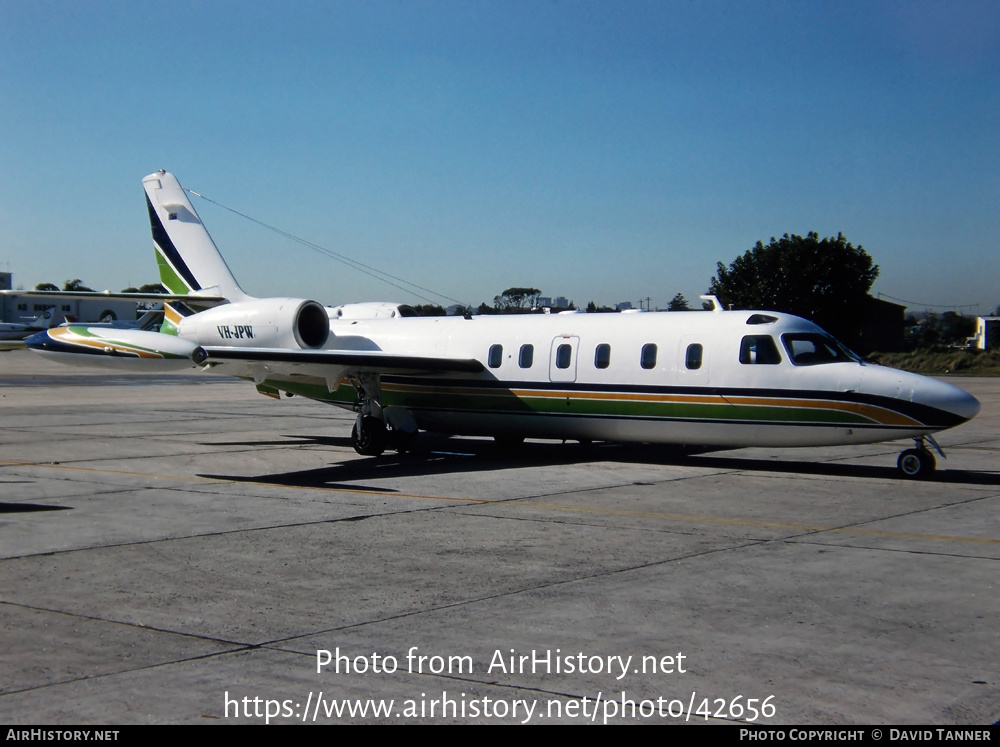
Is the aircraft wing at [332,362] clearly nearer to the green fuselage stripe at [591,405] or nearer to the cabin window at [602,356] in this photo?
the green fuselage stripe at [591,405]

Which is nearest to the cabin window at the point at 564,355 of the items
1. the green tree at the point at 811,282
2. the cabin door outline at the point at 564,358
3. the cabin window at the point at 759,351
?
the cabin door outline at the point at 564,358

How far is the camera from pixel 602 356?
696 inches

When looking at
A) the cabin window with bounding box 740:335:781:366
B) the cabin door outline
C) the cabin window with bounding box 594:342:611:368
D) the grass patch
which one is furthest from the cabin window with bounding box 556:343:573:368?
the grass patch

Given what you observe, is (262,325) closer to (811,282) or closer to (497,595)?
(497,595)

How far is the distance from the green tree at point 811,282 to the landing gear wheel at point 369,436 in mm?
61352

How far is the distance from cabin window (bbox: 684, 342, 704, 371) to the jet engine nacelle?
7472 millimetres

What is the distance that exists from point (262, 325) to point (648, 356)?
293 inches

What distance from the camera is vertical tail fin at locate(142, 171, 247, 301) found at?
22.2m

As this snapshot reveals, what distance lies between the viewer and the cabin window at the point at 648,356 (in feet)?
56.1

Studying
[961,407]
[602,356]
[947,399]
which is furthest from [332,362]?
[961,407]

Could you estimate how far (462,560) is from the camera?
9516 millimetres

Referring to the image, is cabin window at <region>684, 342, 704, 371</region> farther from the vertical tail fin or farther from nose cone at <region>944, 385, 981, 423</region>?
the vertical tail fin

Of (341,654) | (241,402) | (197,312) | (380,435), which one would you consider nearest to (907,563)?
(341,654)
